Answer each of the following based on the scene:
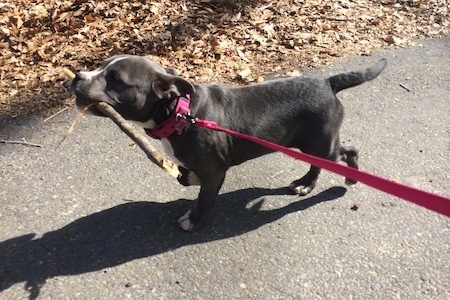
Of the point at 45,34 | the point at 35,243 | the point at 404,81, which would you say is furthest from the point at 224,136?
the point at 45,34

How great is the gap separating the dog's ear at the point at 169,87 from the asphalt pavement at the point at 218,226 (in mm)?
1055

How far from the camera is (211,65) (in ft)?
19.7

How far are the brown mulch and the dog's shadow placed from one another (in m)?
1.77

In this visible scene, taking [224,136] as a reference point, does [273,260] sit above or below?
below

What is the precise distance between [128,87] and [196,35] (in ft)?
10.3

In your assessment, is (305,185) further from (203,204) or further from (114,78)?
(114,78)

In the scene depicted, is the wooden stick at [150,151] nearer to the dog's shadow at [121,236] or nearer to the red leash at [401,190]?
the dog's shadow at [121,236]

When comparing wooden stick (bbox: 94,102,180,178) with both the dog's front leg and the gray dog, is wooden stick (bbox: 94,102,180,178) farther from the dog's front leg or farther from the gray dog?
the dog's front leg

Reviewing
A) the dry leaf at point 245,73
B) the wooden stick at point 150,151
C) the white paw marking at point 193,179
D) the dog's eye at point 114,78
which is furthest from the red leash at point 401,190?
the dry leaf at point 245,73

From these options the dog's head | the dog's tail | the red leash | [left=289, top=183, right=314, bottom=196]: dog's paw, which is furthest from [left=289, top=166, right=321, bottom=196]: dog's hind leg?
the red leash

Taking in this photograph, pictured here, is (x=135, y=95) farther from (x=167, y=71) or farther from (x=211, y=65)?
(x=211, y=65)

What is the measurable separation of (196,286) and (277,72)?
10.00 feet

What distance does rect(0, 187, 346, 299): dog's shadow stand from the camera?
3.68 meters

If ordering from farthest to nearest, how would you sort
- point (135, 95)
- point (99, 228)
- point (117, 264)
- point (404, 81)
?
point (404, 81), point (99, 228), point (117, 264), point (135, 95)
